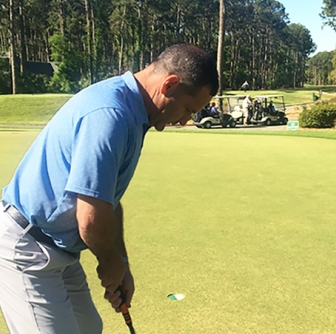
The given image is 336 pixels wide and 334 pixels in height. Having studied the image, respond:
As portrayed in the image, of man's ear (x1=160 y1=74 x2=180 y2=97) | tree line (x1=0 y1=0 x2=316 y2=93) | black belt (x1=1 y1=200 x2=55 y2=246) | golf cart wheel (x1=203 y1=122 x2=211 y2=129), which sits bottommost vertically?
golf cart wheel (x1=203 y1=122 x2=211 y2=129)

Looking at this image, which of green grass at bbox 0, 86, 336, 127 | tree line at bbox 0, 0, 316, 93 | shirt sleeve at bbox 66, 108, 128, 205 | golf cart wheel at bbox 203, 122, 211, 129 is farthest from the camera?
tree line at bbox 0, 0, 316, 93

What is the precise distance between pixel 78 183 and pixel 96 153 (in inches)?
4.2

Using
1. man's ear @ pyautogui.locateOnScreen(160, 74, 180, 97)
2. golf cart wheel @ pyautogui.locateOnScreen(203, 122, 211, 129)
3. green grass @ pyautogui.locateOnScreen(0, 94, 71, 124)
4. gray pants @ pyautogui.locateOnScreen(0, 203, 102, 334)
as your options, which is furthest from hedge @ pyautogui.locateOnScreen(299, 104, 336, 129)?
gray pants @ pyautogui.locateOnScreen(0, 203, 102, 334)

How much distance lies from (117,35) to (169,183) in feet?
145

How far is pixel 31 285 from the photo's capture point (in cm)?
164

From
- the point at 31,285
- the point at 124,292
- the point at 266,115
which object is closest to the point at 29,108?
the point at 266,115

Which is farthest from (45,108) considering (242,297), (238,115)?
(242,297)

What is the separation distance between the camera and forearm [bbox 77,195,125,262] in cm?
147

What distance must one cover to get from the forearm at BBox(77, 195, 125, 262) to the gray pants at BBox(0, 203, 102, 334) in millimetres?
198

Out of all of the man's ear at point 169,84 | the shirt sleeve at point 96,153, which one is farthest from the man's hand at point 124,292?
the man's ear at point 169,84

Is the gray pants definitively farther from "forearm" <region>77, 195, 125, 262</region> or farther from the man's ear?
the man's ear

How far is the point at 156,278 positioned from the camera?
298 centimetres

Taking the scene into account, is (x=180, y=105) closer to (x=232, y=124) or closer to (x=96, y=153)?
(x=96, y=153)

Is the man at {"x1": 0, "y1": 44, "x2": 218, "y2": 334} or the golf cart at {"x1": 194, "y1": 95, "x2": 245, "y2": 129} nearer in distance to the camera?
the man at {"x1": 0, "y1": 44, "x2": 218, "y2": 334}
